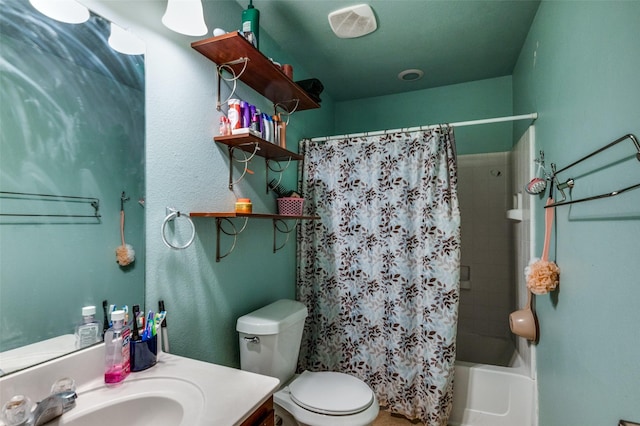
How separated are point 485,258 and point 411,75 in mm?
1623

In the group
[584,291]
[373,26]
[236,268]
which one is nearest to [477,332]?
[584,291]

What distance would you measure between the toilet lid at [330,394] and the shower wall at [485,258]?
1.40 meters

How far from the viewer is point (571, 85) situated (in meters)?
1.10

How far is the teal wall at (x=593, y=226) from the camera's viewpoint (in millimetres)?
714

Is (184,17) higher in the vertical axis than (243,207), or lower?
higher

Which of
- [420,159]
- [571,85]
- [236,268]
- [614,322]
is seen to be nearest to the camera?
[614,322]

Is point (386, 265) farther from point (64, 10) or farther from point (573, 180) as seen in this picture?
point (64, 10)

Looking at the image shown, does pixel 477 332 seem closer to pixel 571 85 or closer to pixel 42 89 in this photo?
pixel 571 85

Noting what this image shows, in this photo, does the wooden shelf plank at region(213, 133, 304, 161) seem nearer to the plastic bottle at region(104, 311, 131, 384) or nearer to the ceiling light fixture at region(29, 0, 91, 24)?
the ceiling light fixture at region(29, 0, 91, 24)

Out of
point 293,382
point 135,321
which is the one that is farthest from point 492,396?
point 135,321

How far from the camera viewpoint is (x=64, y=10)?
0.85 m

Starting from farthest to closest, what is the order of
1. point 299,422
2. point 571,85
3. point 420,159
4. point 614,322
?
point 420,159, point 299,422, point 571,85, point 614,322

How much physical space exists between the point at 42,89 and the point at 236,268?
3.34 ft

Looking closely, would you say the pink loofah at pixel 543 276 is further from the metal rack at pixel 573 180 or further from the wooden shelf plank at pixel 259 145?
the wooden shelf plank at pixel 259 145
